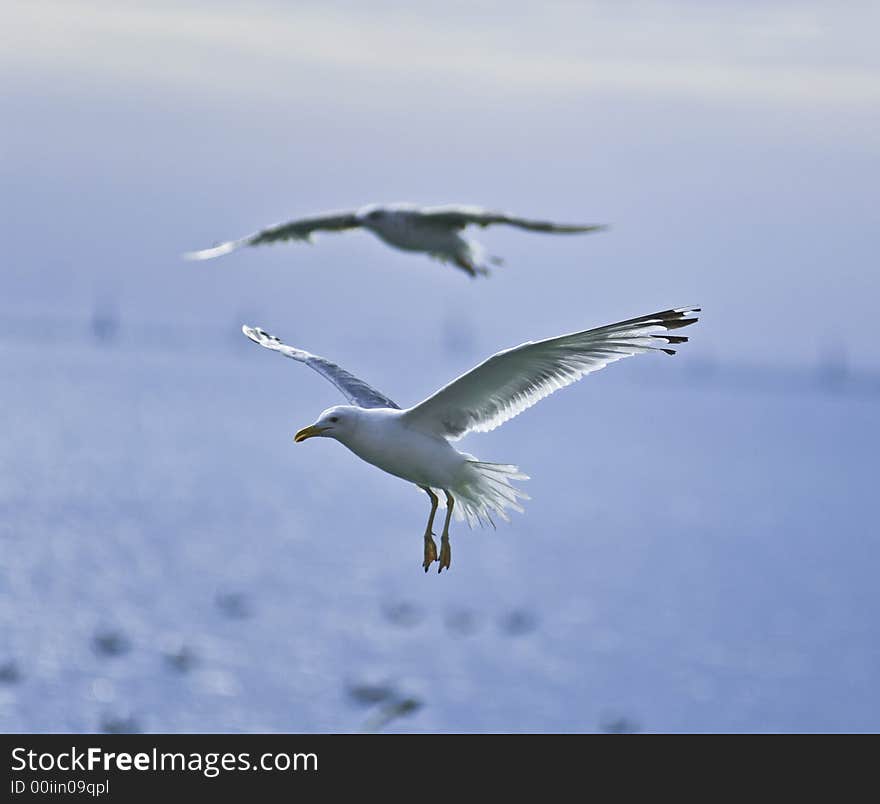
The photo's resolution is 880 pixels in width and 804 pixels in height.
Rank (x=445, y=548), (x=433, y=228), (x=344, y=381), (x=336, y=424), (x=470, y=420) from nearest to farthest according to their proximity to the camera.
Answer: (x=445, y=548)
(x=336, y=424)
(x=470, y=420)
(x=344, y=381)
(x=433, y=228)

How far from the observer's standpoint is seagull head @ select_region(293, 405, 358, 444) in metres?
Answer: 12.5

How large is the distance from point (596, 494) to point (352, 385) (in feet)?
426

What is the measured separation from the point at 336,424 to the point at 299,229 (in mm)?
7071

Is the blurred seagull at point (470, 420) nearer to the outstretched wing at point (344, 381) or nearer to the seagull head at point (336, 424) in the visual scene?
the seagull head at point (336, 424)

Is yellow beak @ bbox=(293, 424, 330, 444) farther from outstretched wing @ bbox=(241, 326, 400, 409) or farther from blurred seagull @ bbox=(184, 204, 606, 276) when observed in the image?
blurred seagull @ bbox=(184, 204, 606, 276)

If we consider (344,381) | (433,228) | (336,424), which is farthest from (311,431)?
(433,228)

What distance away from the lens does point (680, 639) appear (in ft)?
241

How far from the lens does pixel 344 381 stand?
14.3m

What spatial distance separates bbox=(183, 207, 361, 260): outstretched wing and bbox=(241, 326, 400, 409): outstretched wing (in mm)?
3784

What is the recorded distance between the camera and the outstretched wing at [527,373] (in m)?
11.8

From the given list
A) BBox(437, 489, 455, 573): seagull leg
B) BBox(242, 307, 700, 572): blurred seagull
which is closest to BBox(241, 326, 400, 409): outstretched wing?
BBox(242, 307, 700, 572): blurred seagull

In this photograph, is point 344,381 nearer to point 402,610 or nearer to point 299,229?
point 299,229

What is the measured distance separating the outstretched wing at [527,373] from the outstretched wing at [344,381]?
1.11 meters
